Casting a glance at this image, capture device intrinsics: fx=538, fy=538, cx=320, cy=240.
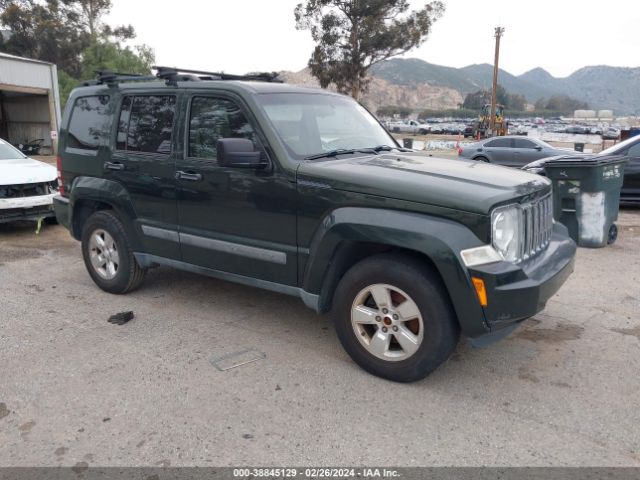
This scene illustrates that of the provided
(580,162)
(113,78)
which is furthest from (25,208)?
(580,162)

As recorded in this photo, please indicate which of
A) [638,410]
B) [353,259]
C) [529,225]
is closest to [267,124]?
[353,259]

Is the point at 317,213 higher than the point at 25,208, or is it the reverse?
the point at 317,213

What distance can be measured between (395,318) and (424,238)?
0.58 meters

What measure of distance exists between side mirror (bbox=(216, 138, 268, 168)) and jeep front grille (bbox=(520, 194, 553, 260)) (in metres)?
1.84

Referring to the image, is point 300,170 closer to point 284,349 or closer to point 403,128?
point 284,349

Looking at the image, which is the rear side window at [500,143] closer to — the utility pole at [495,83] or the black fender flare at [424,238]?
the black fender flare at [424,238]

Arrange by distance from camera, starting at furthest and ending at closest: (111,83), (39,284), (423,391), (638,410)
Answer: (39,284) → (111,83) → (423,391) → (638,410)

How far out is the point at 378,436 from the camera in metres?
2.94

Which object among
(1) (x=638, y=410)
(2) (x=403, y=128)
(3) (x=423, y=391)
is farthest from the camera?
(2) (x=403, y=128)

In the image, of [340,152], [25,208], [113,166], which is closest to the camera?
[340,152]

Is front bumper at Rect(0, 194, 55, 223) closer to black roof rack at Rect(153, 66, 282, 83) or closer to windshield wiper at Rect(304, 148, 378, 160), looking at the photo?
black roof rack at Rect(153, 66, 282, 83)

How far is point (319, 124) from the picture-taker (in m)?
4.29

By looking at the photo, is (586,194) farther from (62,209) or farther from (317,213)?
(62,209)

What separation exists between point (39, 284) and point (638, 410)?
5.47 metres
